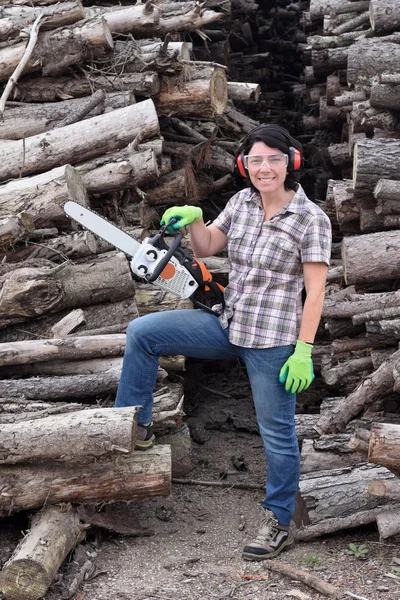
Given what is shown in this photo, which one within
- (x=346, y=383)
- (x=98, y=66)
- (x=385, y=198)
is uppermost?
(x=98, y=66)

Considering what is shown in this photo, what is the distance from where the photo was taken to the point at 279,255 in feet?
14.7

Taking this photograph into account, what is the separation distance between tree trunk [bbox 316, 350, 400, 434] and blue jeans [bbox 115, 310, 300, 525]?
3.53 ft

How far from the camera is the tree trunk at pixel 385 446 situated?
173 inches

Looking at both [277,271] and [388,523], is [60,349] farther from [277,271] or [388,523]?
[388,523]

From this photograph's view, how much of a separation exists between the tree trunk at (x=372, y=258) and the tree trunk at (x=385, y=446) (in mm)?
2139

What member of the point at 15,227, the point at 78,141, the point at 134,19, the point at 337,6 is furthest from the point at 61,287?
the point at 337,6

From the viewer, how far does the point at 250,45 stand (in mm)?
13609

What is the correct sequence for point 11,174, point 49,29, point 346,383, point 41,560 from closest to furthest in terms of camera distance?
point 41,560
point 346,383
point 11,174
point 49,29

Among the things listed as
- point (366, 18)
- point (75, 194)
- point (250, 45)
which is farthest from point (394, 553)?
point (250, 45)

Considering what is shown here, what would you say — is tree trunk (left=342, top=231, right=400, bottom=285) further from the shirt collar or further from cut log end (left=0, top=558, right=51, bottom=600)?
cut log end (left=0, top=558, right=51, bottom=600)

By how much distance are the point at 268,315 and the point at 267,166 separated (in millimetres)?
818

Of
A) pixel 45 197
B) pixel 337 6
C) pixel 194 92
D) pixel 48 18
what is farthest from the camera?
pixel 337 6

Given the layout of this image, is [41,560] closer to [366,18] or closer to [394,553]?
[394,553]

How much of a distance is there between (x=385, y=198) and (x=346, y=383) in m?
1.48
